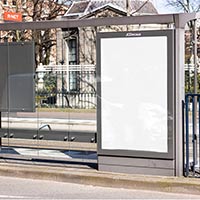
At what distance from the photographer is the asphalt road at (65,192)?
769 centimetres

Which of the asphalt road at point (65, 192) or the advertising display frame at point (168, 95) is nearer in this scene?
the asphalt road at point (65, 192)

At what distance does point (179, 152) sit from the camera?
816 centimetres

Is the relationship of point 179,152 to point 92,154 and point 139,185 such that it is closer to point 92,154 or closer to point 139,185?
point 139,185

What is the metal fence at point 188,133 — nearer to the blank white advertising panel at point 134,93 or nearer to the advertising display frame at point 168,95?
the advertising display frame at point 168,95

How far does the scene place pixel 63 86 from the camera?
9.62 m

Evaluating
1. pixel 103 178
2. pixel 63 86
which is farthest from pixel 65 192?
pixel 63 86

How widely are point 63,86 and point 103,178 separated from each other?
82.7 inches

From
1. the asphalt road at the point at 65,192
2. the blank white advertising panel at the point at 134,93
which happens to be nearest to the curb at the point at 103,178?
the asphalt road at the point at 65,192

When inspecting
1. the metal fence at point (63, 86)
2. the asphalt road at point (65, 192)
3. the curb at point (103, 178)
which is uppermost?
the metal fence at point (63, 86)

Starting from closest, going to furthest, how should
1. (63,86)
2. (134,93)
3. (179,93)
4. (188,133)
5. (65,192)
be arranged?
1. (65,192)
2. (179,93)
3. (188,133)
4. (134,93)
5. (63,86)

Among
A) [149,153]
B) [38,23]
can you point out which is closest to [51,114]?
[38,23]

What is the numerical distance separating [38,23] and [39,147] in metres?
3.07

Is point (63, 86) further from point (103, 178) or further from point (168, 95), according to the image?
point (168, 95)

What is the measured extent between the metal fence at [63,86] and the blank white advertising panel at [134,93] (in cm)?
85
